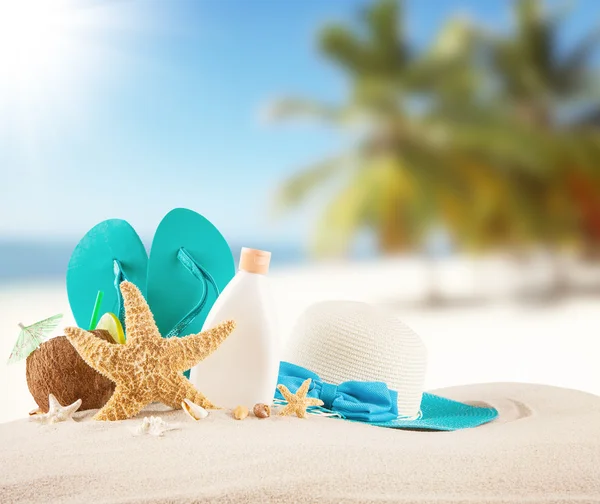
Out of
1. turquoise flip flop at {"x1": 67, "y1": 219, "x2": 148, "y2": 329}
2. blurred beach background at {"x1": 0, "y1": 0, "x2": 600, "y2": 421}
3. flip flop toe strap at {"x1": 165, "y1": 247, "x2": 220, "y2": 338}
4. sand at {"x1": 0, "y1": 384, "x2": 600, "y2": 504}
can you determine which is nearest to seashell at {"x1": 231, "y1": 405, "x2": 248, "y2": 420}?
sand at {"x1": 0, "y1": 384, "x2": 600, "y2": 504}

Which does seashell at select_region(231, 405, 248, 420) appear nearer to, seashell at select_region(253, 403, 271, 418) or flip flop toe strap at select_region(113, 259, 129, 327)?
seashell at select_region(253, 403, 271, 418)

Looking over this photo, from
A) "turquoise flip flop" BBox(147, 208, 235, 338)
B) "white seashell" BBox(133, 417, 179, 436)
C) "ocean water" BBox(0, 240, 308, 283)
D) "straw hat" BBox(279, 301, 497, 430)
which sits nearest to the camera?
"white seashell" BBox(133, 417, 179, 436)

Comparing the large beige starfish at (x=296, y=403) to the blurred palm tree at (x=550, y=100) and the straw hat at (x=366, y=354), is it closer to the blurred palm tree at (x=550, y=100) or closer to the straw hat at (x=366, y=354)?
the straw hat at (x=366, y=354)

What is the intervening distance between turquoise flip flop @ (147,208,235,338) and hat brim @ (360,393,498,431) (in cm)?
31

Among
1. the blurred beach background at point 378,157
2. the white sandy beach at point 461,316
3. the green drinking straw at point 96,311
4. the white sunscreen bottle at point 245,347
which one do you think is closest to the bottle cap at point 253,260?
the white sunscreen bottle at point 245,347

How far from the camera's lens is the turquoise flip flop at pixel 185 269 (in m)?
1.08

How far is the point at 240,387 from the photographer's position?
99 cm

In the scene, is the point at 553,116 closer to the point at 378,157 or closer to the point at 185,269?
the point at 378,157

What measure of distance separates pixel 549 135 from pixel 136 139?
6807mm

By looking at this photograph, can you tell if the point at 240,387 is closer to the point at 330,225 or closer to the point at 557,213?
the point at 330,225

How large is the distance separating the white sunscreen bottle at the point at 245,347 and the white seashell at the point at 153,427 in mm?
115

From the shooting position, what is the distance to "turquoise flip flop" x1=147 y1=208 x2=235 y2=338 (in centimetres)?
108

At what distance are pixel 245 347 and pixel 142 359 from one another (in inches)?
5.4

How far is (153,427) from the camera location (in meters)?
0.87
